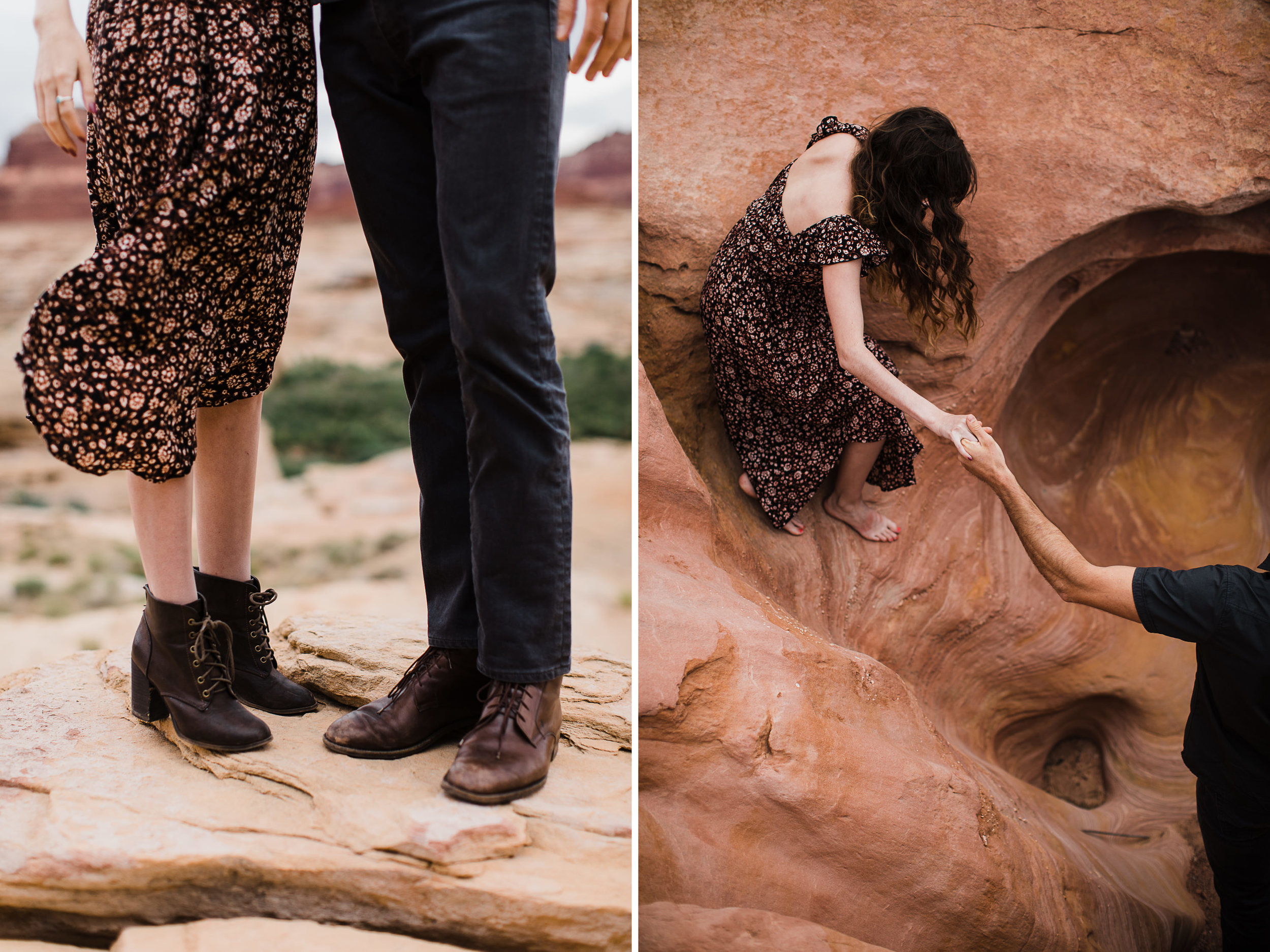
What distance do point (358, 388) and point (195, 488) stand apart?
12.4 metres

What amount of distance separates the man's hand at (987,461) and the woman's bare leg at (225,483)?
1540 millimetres

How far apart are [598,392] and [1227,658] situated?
11.6m

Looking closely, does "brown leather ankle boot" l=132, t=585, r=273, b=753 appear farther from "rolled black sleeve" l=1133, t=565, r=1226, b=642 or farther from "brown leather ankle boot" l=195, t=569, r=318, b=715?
"rolled black sleeve" l=1133, t=565, r=1226, b=642

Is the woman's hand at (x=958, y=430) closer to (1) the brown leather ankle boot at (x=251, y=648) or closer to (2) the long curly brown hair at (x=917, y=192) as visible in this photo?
(2) the long curly brown hair at (x=917, y=192)

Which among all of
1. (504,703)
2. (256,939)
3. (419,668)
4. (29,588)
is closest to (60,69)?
(419,668)

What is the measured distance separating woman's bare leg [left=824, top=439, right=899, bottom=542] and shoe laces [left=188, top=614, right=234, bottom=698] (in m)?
1.88

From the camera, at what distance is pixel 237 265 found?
1.59m

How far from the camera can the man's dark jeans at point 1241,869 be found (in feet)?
6.73

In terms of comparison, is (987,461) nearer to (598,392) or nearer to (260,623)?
(260,623)

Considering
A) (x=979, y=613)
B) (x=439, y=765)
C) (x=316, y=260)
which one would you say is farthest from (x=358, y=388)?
(x=439, y=765)

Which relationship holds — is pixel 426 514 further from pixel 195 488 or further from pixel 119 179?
pixel 119 179

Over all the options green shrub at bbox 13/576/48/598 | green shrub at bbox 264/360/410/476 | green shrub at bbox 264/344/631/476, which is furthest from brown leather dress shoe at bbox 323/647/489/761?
green shrub at bbox 264/360/410/476

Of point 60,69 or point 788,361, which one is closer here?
point 60,69

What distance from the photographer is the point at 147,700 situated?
1.75m
